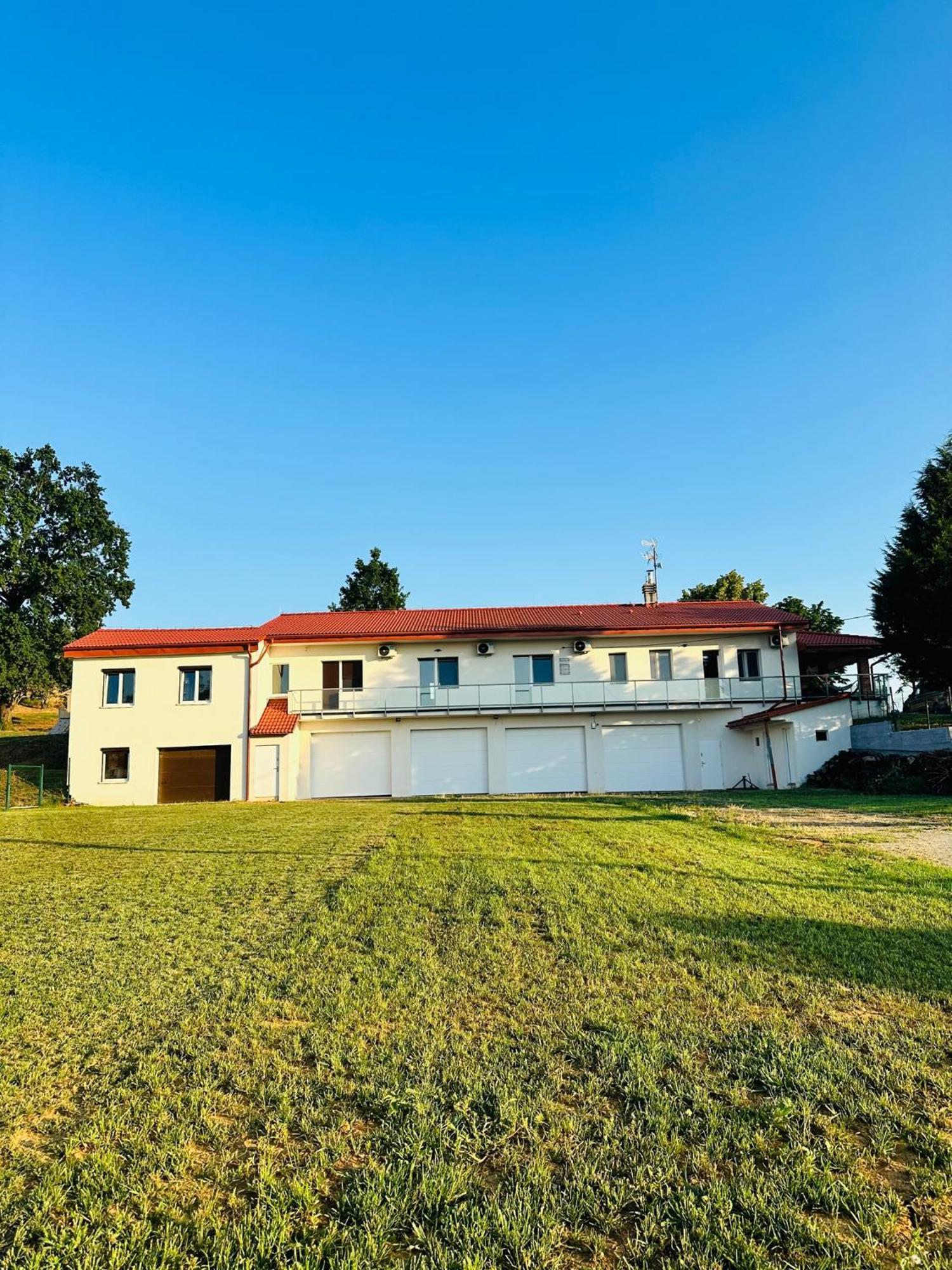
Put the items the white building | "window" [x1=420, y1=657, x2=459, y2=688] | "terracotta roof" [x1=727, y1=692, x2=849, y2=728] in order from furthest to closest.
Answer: "window" [x1=420, y1=657, x2=459, y2=688], the white building, "terracotta roof" [x1=727, y1=692, x2=849, y2=728]

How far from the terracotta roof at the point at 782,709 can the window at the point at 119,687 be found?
781 inches

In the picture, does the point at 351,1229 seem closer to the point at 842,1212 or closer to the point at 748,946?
the point at 842,1212

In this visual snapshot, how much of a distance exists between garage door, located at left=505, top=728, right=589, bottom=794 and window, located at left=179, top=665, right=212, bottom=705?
9899 mm

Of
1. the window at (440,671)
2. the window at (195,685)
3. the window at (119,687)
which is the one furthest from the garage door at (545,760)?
the window at (119,687)

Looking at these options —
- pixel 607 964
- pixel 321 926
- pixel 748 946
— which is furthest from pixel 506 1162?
pixel 321 926

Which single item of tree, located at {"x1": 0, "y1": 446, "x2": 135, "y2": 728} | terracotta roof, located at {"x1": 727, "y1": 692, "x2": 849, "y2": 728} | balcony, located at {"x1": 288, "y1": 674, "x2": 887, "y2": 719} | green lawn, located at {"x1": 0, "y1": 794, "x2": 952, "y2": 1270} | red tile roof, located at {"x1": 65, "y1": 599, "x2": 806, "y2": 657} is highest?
tree, located at {"x1": 0, "y1": 446, "x2": 135, "y2": 728}

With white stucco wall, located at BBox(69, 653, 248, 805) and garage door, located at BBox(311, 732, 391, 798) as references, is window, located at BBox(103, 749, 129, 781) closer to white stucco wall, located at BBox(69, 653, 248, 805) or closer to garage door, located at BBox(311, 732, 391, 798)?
white stucco wall, located at BBox(69, 653, 248, 805)

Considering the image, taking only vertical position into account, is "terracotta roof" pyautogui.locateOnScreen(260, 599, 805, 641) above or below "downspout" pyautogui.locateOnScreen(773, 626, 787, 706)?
above

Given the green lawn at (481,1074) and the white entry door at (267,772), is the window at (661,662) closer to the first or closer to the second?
the white entry door at (267,772)

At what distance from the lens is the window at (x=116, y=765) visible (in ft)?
77.8

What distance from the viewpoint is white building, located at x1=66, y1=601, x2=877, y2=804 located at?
23.7 m

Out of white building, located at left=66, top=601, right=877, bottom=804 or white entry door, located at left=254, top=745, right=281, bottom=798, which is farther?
white building, located at left=66, top=601, right=877, bottom=804

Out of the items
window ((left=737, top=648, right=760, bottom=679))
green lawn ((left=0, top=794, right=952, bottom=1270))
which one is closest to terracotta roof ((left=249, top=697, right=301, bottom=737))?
green lawn ((left=0, top=794, right=952, bottom=1270))

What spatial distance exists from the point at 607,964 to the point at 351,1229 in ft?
10.6
